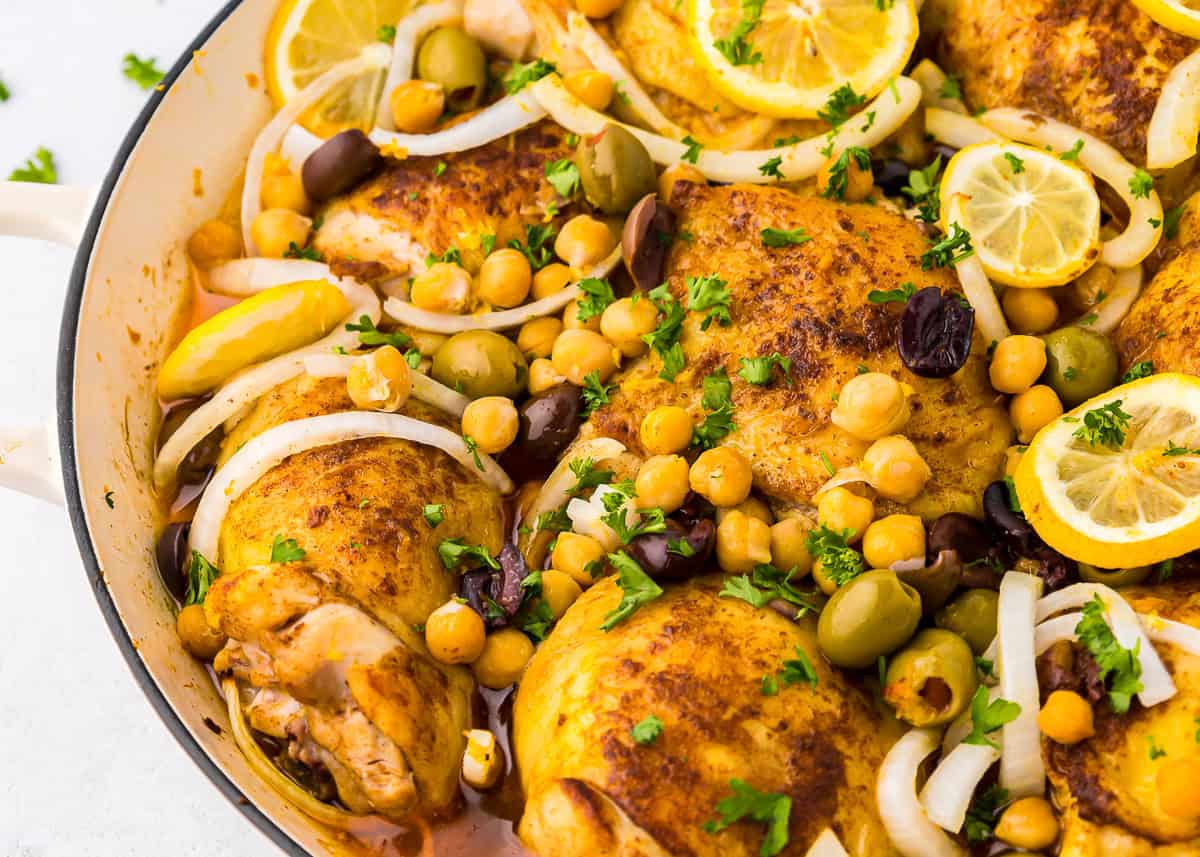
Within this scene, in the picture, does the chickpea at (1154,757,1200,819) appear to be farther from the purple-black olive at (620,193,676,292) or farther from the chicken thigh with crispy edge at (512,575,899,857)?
the purple-black olive at (620,193,676,292)

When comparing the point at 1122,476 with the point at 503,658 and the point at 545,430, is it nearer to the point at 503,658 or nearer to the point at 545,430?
the point at 545,430

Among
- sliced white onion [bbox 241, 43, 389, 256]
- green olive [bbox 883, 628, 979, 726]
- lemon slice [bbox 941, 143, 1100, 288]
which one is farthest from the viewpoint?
sliced white onion [bbox 241, 43, 389, 256]

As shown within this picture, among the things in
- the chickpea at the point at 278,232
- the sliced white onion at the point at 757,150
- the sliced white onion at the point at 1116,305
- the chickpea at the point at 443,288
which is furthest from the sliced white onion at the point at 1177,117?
the chickpea at the point at 278,232

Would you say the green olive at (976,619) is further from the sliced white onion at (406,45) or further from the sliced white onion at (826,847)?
the sliced white onion at (406,45)

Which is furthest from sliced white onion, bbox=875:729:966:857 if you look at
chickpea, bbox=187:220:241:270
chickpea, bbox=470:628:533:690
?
chickpea, bbox=187:220:241:270

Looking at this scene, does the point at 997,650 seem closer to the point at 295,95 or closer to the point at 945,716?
the point at 945,716

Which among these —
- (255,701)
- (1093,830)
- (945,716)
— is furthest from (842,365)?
(255,701)

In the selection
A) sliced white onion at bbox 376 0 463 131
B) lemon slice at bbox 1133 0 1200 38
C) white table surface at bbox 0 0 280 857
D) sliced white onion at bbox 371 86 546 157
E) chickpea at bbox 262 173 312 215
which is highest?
sliced white onion at bbox 376 0 463 131
